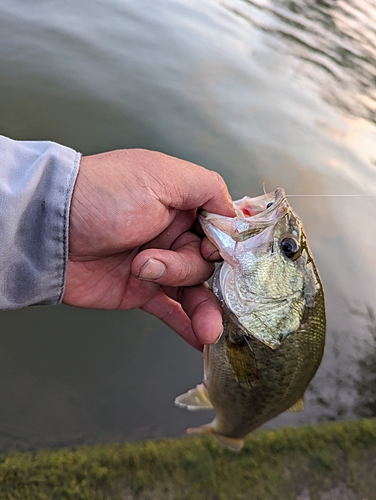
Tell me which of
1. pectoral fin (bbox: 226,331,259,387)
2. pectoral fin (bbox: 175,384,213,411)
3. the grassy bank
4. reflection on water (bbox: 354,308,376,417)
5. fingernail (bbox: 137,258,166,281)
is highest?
fingernail (bbox: 137,258,166,281)

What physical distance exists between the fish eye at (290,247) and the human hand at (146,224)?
0.32 meters

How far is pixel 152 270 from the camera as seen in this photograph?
6.14 ft

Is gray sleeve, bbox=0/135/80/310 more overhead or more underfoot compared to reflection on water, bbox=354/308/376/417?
more overhead

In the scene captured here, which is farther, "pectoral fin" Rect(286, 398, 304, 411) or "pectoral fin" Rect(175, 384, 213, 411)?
"pectoral fin" Rect(175, 384, 213, 411)

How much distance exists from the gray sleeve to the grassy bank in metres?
1.38

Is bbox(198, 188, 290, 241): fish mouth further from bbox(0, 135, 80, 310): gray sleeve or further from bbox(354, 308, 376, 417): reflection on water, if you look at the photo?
bbox(354, 308, 376, 417): reflection on water

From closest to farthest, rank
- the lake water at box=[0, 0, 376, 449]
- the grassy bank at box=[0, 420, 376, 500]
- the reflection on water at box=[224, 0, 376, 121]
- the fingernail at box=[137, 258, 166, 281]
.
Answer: the fingernail at box=[137, 258, 166, 281] < the grassy bank at box=[0, 420, 376, 500] < the lake water at box=[0, 0, 376, 449] < the reflection on water at box=[224, 0, 376, 121]

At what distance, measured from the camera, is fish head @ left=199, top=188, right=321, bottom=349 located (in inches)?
78.2

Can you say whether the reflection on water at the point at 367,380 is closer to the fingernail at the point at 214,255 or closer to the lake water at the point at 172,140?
the lake water at the point at 172,140

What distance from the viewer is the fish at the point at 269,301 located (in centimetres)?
199

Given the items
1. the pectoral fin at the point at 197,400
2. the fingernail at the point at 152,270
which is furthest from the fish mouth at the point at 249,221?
the pectoral fin at the point at 197,400

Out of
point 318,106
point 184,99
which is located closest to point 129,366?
point 184,99

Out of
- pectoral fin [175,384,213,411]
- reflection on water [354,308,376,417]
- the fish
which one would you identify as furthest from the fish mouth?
reflection on water [354,308,376,417]

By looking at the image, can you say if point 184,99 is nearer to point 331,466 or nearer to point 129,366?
point 129,366
